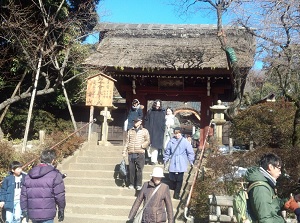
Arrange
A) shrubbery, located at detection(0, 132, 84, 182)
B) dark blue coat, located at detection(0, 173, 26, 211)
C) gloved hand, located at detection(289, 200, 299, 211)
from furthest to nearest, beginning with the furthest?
shrubbery, located at detection(0, 132, 84, 182) < dark blue coat, located at detection(0, 173, 26, 211) < gloved hand, located at detection(289, 200, 299, 211)

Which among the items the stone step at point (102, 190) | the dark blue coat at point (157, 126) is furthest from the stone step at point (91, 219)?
the dark blue coat at point (157, 126)

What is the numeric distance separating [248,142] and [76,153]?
551cm

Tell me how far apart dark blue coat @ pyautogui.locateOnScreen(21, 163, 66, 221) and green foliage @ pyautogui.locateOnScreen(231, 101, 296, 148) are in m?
7.55

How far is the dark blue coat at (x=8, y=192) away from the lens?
20.5 ft

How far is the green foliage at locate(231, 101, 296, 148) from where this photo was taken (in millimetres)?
10852

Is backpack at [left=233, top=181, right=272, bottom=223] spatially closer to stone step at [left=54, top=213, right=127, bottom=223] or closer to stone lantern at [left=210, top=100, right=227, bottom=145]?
stone step at [left=54, top=213, right=127, bottom=223]

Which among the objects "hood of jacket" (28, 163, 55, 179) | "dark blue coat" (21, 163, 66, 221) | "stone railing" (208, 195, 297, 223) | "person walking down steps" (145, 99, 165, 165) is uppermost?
"person walking down steps" (145, 99, 165, 165)

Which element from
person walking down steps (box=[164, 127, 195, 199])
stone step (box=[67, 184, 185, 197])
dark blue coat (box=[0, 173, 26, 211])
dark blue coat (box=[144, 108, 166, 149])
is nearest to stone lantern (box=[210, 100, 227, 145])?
dark blue coat (box=[144, 108, 166, 149])

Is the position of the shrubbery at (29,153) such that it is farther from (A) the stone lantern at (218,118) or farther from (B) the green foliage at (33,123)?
(B) the green foliage at (33,123)

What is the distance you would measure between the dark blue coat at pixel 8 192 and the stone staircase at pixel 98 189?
1.29 meters

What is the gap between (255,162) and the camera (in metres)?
8.51

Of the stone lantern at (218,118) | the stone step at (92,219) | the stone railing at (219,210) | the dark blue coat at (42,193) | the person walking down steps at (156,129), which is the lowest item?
the stone step at (92,219)

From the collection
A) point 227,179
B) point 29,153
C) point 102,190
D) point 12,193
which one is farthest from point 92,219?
point 29,153

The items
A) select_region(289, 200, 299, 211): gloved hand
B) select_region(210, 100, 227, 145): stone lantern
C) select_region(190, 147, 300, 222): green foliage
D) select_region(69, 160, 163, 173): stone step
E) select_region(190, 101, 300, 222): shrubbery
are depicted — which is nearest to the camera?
select_region(289, 200, 299, 211): gloved hand
